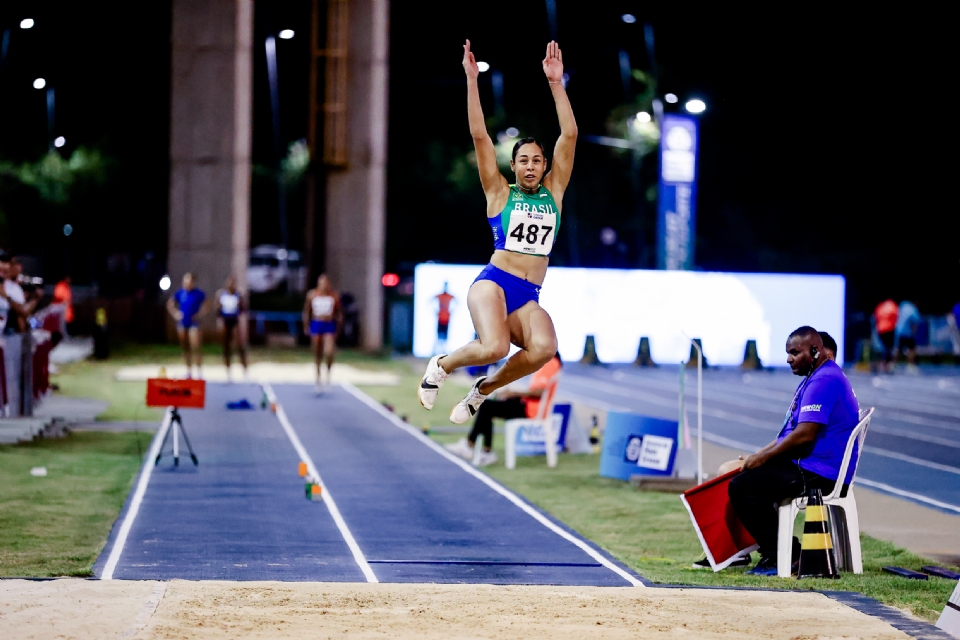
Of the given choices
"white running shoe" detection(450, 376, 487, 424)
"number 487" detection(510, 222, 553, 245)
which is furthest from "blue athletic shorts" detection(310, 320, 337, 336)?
"number 487" detection(510, 222, 553, 245)

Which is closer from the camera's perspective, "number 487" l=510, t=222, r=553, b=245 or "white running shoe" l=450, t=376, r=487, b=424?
"number 487" l=510, t=222, r=553, b=245

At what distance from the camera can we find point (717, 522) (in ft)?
30.8

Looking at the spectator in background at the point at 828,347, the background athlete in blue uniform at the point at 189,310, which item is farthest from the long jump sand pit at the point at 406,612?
the background athlete in blue uniform at the point at 189,310

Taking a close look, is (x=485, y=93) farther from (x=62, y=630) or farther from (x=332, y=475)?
(x=62, y=630)

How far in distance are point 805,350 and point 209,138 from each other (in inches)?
1128

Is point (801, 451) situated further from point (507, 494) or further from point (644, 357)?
point (644, 357)

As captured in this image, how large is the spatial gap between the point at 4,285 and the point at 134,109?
1775 inches

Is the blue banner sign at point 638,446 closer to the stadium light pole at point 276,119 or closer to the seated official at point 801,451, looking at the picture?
Result: the seated official at point 801,451

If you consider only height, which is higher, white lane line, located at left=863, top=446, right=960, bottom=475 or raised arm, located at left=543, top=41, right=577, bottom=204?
raised arm, located at left=543, top=41, right=577, bottom=204


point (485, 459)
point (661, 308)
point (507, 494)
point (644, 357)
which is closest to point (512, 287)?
point (507, 494)

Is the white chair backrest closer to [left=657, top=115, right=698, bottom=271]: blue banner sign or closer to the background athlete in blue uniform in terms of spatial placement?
the background athlete in blue uniform

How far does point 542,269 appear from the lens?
309 inches

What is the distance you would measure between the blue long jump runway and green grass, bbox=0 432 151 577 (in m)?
0.27

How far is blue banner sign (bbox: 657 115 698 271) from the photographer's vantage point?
33406 millimetres
